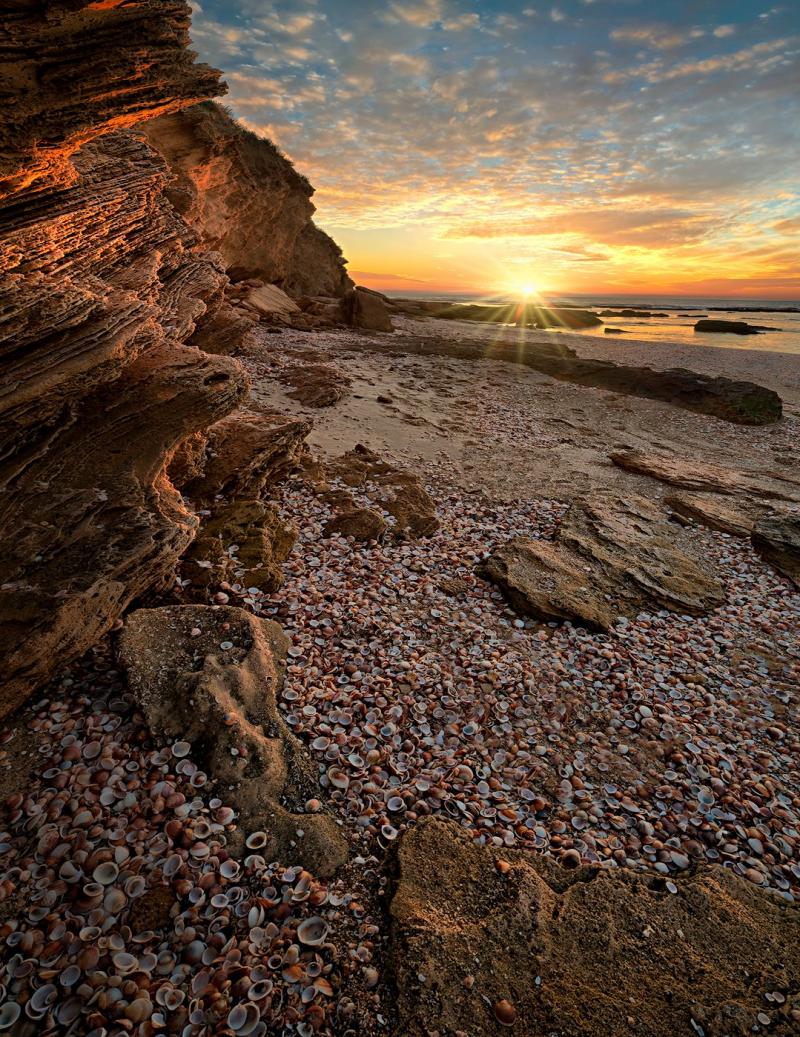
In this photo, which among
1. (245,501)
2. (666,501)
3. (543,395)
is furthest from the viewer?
(543,395)

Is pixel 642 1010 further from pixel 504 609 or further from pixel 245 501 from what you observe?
pixel 245 501

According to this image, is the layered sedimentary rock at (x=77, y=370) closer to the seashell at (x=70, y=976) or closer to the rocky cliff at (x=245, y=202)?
the seashell at (x=70, y=976)

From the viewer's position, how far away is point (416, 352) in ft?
91.3

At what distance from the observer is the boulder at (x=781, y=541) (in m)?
9.36

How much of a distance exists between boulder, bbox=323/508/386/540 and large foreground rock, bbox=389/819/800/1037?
5.51 meters

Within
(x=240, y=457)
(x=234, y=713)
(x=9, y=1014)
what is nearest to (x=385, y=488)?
(x=240, y=457)

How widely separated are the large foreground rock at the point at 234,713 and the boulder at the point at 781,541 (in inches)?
358

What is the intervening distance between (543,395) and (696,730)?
18.5 metres

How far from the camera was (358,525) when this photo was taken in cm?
929

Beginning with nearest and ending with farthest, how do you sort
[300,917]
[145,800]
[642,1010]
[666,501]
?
[642,1010], [300,917], [145,800], [666,501]

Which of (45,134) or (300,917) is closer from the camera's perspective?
(300,917)

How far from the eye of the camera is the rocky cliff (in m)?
19.2

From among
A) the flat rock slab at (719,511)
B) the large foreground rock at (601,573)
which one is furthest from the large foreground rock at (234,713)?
the flat rock slab at (719,511)

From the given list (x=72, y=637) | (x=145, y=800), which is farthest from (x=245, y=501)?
(x=145, y=800)
